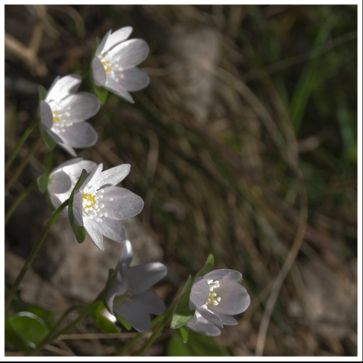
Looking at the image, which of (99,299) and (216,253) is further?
(216,253)

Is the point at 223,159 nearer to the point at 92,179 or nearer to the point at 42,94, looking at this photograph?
the point at 42,94

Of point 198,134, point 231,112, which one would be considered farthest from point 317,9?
point 198,134

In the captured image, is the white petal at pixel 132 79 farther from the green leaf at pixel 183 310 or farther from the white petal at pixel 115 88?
the green leaf at pixel 183 310

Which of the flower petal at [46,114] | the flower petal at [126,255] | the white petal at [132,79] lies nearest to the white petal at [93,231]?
the flower petal at [126,255]

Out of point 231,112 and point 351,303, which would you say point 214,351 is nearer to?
point 351,303

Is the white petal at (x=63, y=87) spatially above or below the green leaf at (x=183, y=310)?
above

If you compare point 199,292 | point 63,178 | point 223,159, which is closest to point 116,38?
point 63,178

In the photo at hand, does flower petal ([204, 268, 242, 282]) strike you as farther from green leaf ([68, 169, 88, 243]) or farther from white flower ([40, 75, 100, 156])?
white flower ([40, 75, 100, 156])

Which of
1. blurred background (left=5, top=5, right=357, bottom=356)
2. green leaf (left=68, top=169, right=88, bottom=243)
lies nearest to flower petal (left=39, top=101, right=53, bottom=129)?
green leaf (left=68, top=169, right=88, bottom=243)
